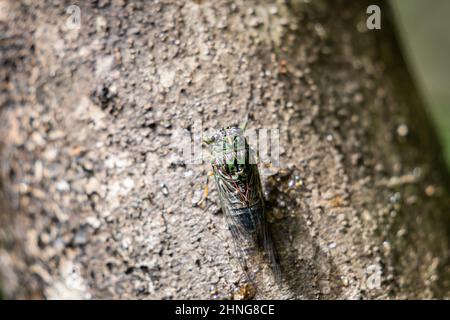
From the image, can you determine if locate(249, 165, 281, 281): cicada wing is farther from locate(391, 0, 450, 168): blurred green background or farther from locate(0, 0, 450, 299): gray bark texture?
locate(391, 0, 450, 168): blurred green background

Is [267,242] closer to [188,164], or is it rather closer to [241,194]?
[241,194]

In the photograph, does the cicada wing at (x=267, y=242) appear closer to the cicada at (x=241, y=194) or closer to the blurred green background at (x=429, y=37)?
the cicada at (x=241, y=194)

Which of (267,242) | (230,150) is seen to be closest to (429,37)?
(230,150)

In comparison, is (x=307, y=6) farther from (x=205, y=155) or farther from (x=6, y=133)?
(x=6, y=133)

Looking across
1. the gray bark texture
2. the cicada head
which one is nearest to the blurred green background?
the gray bark texture

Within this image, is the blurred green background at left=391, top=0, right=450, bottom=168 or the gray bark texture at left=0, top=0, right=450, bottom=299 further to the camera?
the blurred green background at left=391, top=0, right=450, bottom=168

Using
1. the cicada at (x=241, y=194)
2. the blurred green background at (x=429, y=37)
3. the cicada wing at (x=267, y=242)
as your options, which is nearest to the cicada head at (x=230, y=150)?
the cicada at (x=241, y=194)
